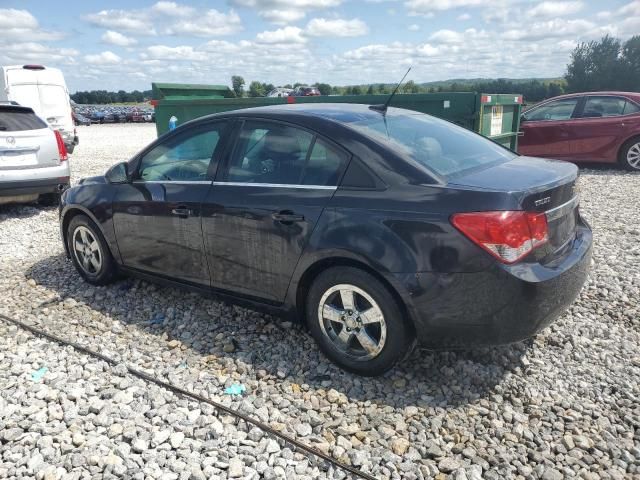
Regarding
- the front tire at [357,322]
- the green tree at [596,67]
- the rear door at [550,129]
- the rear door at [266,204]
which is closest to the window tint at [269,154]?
the rear door at [266,204]

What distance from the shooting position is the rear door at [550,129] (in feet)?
35.3

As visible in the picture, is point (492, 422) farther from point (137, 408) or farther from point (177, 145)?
point (177, 145)

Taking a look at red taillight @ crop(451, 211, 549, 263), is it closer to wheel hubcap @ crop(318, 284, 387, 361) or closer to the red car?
wheel hubcap @ crop(318, 284, 387, 361)

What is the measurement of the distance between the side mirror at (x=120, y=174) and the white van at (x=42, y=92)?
496 inches

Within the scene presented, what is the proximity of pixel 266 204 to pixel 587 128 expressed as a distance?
30.1 ft

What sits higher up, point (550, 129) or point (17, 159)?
point (17, 159)

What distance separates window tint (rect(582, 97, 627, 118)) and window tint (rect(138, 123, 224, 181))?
361 inches

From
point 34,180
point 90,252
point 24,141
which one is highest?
point 24,141

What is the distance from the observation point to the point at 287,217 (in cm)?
341

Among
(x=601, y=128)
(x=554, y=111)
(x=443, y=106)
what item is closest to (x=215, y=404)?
(x=443, y=106)

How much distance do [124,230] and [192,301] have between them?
32.7 inches

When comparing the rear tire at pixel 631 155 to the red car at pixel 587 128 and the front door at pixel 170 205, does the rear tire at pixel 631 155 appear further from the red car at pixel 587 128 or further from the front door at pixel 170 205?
the front door at pixel 170 205

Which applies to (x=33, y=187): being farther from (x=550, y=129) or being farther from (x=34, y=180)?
(x=550, y=129)

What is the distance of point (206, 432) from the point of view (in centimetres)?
290
